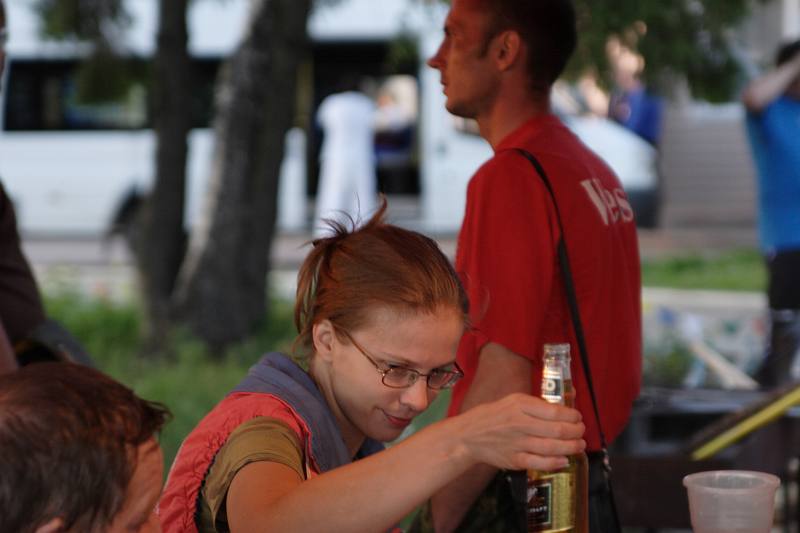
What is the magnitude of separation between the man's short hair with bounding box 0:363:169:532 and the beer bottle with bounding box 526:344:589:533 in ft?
2.00

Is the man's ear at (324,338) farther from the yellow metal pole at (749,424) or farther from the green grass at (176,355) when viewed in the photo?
the green grass at (176,355)

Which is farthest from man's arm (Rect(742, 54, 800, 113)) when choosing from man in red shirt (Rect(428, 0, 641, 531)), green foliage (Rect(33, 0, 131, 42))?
green foliage (Rect(33, 0, 131, 42))

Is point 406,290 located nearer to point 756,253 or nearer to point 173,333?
point 173,333

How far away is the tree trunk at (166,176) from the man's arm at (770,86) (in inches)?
135

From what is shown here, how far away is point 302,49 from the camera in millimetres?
7766

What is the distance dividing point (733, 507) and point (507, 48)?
3.70 ft

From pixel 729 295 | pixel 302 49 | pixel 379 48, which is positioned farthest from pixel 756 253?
pixel 302 49

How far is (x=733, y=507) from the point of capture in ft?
6.56

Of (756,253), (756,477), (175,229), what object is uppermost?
(756,477)

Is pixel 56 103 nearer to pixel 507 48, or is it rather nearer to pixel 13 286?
pixel 13 286

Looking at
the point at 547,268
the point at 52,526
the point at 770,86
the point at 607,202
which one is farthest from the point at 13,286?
the point at 770,86

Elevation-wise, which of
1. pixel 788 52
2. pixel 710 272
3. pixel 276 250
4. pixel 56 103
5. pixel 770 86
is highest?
pixel 788 52

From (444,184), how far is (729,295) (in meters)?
6.16

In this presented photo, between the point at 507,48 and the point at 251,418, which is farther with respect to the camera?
the point at 507,48
